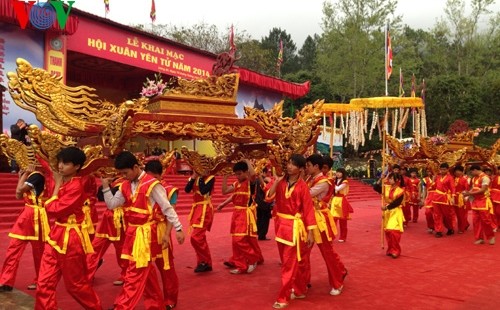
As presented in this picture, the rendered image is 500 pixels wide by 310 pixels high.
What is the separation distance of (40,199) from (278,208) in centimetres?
252

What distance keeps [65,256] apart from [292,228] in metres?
2.10

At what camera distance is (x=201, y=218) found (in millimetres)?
5953

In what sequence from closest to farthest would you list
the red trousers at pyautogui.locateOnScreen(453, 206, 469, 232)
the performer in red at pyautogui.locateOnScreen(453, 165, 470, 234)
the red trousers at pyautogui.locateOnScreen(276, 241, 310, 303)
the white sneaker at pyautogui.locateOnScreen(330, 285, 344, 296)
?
1. the red trousers at pyautogui.locateOnScreen(276, 241, 310, 303)
2. the white sneaker at pyautogui.locateOnScreen(330, 285, 344, 296)
3. the performer in red at pyautogui.locateOnScreen(453, 165, 470, 234)
4. the red trousers at pyautogui.locateOnScreen(453, 206, 469, 232)

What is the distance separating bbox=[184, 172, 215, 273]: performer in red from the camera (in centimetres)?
595

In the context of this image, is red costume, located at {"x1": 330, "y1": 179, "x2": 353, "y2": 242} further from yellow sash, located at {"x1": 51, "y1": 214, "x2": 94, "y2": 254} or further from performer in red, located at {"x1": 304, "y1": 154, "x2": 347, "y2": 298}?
yellow sash, located at {"x1": 51, "y1": 214, "x2": 94, "y2": 254}

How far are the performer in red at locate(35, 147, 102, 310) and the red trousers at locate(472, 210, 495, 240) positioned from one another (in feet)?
24.0

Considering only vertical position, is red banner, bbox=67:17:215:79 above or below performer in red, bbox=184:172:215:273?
above

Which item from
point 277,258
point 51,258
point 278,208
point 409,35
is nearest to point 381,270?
point 277,258

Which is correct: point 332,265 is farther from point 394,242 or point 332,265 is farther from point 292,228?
point 394,242

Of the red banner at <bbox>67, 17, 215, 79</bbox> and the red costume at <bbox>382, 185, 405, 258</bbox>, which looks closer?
the red costume at <bbox>382, 185, 405, 258</bbox>

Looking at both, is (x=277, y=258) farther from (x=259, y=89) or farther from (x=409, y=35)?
(x=409, y=35)

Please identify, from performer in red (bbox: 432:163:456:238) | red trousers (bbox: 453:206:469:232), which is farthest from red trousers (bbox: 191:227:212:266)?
red trousers (bbox: 453:206:469:232)

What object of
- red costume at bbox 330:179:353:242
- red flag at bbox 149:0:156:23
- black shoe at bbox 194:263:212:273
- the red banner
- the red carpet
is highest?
red flag at bbox 149:0:156:23

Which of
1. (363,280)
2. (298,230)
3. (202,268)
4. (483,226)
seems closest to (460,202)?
(483,226)
